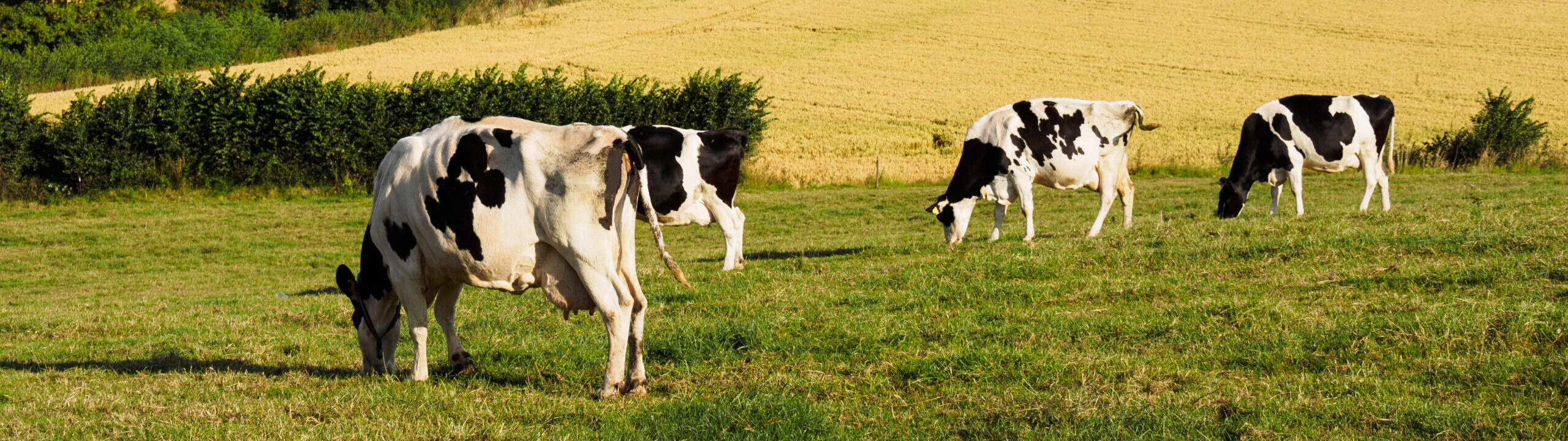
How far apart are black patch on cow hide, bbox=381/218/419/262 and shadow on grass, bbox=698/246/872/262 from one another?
761 centimetres

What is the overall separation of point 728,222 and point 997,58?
145 ft

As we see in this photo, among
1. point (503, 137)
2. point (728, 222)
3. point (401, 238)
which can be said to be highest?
point (503, 137)

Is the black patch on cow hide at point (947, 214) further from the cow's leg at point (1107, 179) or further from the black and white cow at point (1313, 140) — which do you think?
the black and white cow at point (1313, 140)

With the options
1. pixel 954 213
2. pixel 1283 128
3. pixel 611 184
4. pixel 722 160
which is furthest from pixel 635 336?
pixel 1283 128

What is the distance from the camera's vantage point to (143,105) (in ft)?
86.9

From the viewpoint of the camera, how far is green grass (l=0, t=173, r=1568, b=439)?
635cm

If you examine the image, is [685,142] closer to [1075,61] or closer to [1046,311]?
[1046,311]

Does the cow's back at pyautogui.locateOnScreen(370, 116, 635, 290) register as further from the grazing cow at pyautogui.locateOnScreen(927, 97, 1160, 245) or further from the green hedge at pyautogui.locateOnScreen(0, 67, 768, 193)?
the green hedge at pyautogui.locateOnScreen(0, 67, 768, 193)

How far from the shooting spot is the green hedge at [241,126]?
85.0 ft

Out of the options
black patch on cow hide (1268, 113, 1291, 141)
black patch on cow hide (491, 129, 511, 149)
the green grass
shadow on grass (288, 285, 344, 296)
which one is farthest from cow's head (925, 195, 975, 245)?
black patch on cow hide (491, 129, 511, 149)

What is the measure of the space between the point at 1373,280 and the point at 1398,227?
3104mm

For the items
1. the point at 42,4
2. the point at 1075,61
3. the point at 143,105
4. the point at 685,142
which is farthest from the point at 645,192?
the point at 42,4

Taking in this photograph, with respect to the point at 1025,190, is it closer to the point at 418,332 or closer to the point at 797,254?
the point at 797,254

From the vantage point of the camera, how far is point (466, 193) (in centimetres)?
724
